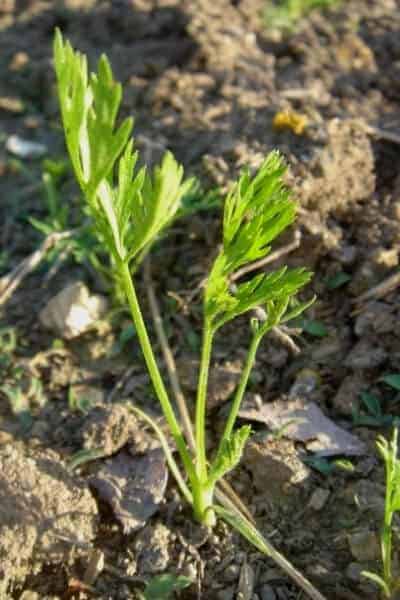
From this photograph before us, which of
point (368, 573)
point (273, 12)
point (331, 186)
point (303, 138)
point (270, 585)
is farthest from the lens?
point (273, 12)

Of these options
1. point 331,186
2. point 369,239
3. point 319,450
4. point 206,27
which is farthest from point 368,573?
point 206,27

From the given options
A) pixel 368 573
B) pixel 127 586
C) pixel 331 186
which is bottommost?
pixel 127 586

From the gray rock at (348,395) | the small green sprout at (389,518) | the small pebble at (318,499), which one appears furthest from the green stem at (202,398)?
the gray rock at (348,395)

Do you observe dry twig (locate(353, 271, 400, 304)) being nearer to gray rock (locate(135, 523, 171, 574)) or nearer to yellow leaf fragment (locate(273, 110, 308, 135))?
yellow leaf fragment (locate(273, 110, 308, 135))

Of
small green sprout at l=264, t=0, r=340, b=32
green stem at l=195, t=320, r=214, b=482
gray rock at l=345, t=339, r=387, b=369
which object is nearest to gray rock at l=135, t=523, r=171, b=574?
green stem at l=195, t=320, r=214, b=482

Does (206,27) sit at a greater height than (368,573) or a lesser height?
greater

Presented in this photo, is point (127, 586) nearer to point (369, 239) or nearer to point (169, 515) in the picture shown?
point (169, 515)

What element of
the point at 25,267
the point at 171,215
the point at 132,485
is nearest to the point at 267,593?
the point at 132,485

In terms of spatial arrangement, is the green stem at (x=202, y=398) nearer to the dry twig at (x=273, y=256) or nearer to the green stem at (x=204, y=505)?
the green stem at (x=204, y=505)
